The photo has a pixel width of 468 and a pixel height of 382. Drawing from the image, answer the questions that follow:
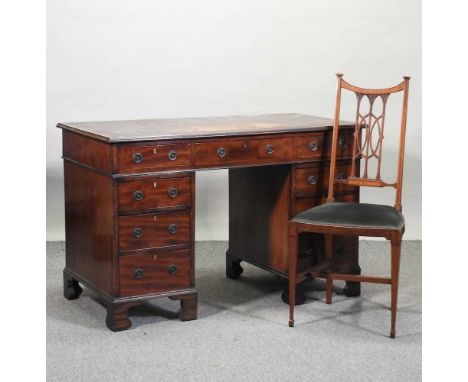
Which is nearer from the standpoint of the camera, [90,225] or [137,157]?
[137,157]

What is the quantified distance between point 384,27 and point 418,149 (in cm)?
82

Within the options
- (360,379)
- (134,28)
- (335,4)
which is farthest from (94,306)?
(335,4)

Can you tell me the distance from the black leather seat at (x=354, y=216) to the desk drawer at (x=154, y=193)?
50 centimetres

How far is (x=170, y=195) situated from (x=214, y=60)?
1.79 meters

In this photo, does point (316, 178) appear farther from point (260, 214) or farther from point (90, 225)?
point (90, 225)

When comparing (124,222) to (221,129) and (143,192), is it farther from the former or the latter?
(221,129)

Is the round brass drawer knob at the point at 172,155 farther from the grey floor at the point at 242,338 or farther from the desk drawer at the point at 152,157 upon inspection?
the grey floor at the point at 242,338

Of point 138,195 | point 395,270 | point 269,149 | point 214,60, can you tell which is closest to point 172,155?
point 138,195

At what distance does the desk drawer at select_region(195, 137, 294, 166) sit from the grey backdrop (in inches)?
57.2

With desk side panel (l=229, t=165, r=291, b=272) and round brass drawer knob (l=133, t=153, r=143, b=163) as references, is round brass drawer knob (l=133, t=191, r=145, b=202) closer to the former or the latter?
round brass drawer knob (l=133, t=153, r=143, b=163)

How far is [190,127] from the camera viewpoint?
3584 mm

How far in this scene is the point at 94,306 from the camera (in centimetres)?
371

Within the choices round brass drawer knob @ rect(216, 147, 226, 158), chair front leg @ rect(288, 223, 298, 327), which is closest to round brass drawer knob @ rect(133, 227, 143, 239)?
round brass drawer knob @ rect(216, 147, 226, 158)

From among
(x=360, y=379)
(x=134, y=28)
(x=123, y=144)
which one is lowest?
(x=360, y=379)
